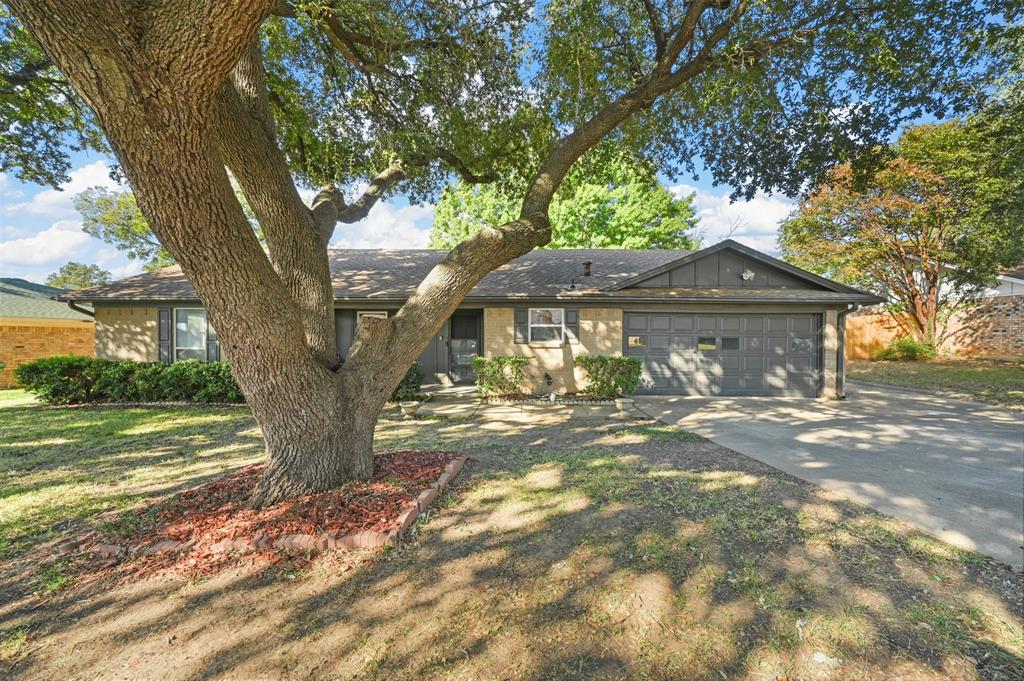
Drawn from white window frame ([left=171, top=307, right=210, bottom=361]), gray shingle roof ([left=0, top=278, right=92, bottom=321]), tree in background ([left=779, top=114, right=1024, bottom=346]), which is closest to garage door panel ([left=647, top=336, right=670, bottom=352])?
tree in background ([left=779, top=114, right=1024, bottom=346])

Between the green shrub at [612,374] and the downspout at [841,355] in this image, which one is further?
the downspout at [841,355]

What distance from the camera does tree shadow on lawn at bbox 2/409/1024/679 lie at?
2.05 meters

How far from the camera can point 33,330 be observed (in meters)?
13.5

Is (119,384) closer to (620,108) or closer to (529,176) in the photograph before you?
(529,176)

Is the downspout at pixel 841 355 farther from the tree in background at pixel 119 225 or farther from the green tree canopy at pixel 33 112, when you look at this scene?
the tree in background at pixel 119 225

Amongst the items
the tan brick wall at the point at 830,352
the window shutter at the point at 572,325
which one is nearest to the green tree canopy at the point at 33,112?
the window shutter at the point at 572,325

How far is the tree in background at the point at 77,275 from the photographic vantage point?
111 ft

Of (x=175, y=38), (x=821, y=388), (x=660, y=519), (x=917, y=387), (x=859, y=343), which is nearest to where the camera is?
(x=175, y=38)

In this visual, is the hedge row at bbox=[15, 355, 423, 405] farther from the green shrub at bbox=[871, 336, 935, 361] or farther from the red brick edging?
the green shrub at bbox=[871, 336, 935, 361]

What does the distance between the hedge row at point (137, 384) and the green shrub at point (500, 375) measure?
5.38 ft

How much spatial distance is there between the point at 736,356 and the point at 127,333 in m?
15.5

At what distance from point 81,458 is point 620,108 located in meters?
8.57

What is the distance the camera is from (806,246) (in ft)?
67.9

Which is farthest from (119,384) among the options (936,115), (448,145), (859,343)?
(859,343)
